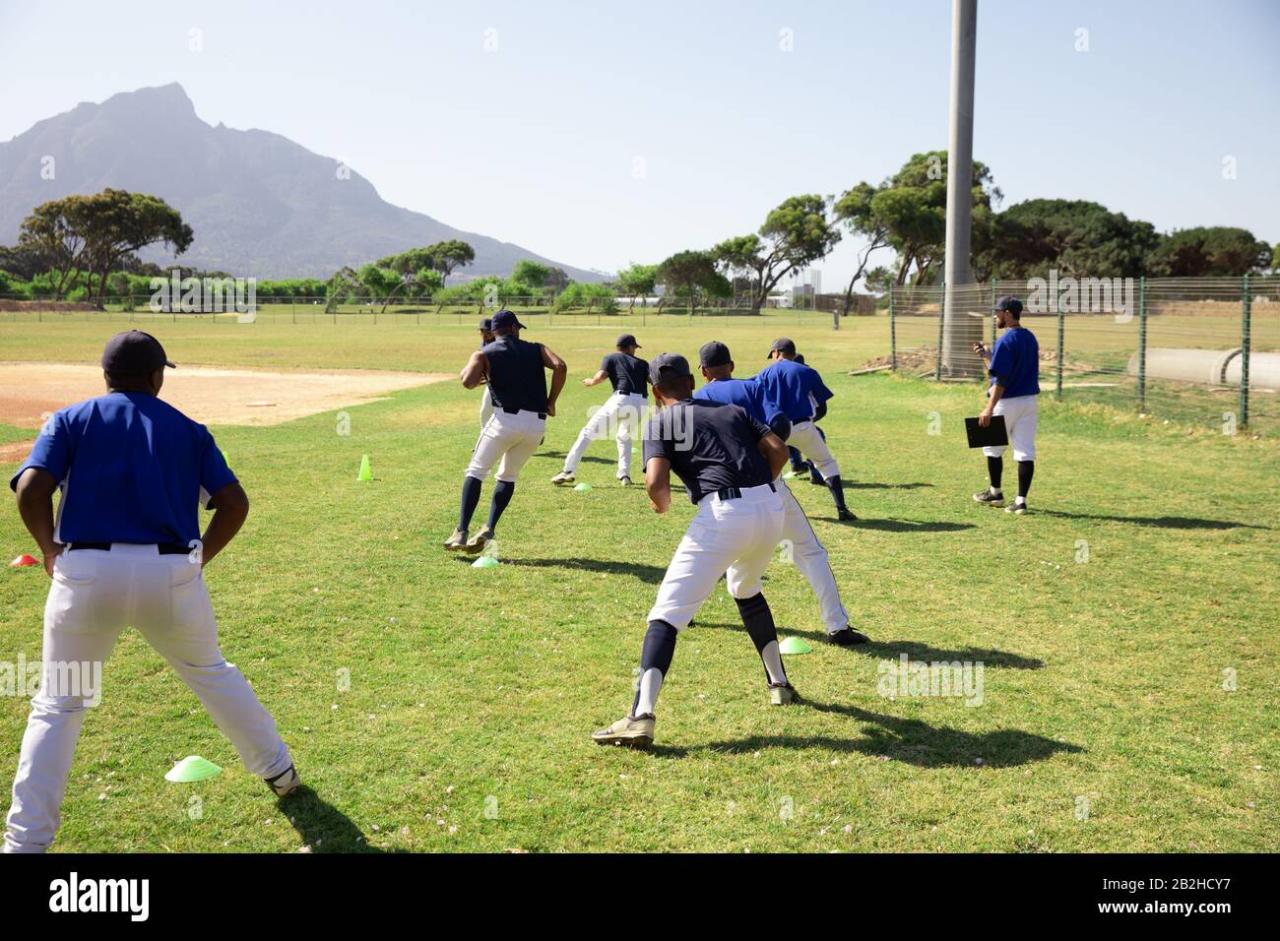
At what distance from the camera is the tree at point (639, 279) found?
4222 inches

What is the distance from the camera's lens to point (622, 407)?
43.0 feet

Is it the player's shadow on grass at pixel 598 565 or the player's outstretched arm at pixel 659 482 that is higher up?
the player's outstretched arm at pixel 659 482

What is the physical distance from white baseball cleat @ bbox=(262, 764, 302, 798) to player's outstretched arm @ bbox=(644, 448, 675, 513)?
7.15ft

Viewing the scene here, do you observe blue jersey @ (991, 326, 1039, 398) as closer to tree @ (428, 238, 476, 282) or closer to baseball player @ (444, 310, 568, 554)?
baseball player @ (444, 310, 568, 554)

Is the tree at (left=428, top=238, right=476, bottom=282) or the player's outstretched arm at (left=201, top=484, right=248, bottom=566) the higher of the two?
the tree at (left=428, top=238, right=476, bottom=282)

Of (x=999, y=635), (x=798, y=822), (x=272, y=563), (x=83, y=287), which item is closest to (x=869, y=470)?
(x=999, y=635)

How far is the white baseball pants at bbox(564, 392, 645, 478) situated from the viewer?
517 inches

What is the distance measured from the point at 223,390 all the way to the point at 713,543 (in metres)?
23.6

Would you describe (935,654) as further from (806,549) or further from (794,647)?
(806,549)

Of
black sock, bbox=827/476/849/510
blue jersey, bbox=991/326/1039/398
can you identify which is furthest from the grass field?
blue jersey, bbox=991/326/1039/398

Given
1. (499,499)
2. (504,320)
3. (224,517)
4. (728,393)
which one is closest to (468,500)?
(499,499)

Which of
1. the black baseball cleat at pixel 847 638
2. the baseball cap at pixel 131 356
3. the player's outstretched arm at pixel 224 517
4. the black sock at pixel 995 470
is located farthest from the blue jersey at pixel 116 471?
the black sock at pixel 995 470

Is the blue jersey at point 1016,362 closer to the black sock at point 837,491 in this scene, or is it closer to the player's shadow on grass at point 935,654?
the black sock at point 837,491

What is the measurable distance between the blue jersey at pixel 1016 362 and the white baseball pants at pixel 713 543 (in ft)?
21.2
